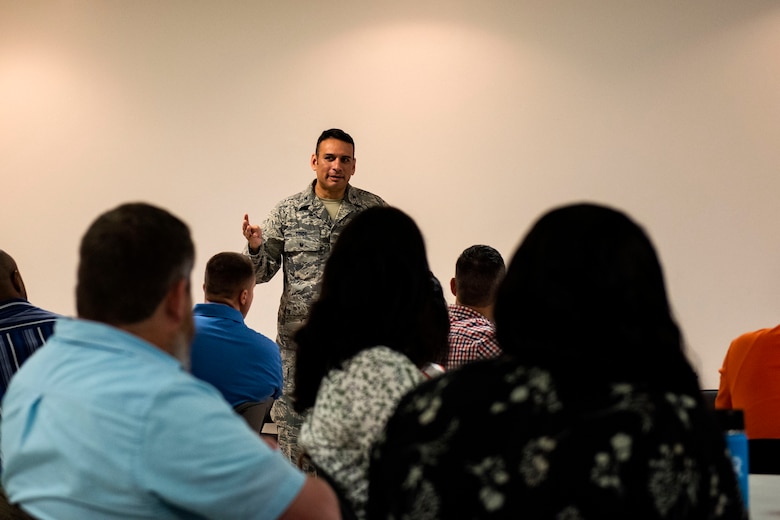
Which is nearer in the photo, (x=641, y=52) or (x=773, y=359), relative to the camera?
(x=773, y=359)

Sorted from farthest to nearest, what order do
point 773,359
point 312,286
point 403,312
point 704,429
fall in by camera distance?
1. point 312,286
2. point 773,359
3. point 403,312
4. point 704,429

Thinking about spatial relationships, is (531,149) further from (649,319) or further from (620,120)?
(649,319)

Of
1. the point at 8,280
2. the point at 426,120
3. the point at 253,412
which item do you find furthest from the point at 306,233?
the point at 8,280

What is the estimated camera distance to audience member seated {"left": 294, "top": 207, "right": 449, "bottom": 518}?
66.5 inches

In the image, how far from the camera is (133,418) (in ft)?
4.19

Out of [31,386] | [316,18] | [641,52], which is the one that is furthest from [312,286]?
[31,386]

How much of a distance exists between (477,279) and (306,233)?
5.00 ft

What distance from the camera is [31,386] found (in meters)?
1.39

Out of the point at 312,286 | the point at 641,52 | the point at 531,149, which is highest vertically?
the point at 641,52

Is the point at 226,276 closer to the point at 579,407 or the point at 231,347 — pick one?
the point at 231,347

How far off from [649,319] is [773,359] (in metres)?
1.43

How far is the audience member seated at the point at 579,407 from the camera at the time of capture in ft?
3.65

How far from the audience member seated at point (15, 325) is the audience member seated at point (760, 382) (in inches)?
71.4

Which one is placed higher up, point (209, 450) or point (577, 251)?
point (577, 251)
